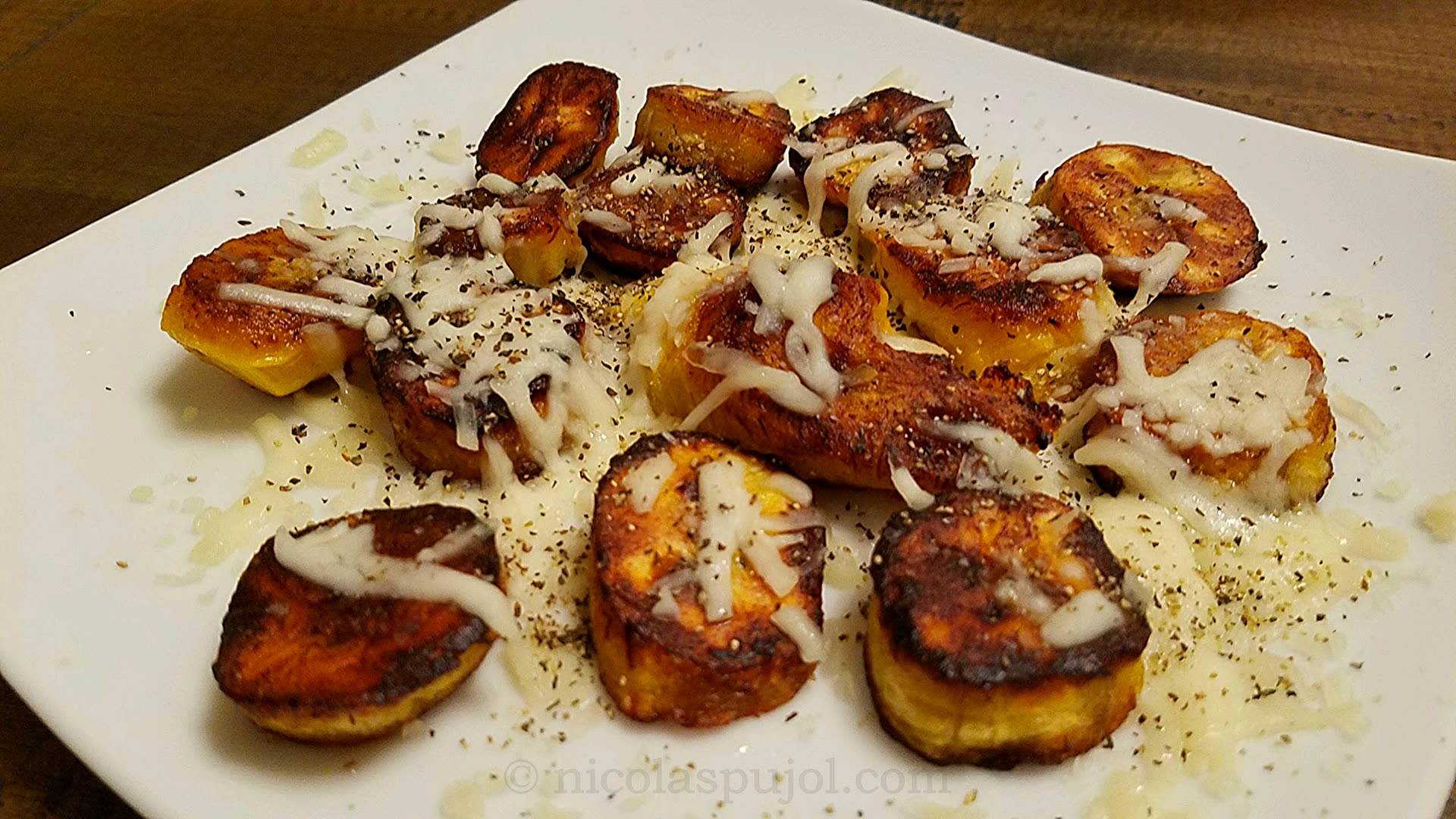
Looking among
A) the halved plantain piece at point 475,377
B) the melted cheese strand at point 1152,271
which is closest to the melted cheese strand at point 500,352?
the halved plantain piece at point 475,377

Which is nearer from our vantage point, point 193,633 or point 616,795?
point 616,795

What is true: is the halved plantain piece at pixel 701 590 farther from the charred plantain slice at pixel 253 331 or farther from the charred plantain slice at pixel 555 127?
the charred plantain slice at pixel 555 127

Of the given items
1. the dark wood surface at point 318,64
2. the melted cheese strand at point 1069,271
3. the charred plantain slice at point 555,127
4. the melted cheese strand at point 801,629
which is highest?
the charred plantain slice at point 555,127

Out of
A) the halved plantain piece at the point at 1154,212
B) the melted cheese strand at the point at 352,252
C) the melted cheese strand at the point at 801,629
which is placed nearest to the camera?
the melted cheese strand at the point at 801,629

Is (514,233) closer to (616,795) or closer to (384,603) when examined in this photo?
(384,603)

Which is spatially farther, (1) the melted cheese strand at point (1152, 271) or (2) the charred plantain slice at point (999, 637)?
(1) the melted cheese strand at point (1152, 271)

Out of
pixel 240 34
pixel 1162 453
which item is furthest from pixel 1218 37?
pixel 240 34

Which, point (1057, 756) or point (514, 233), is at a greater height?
point (514, 233)

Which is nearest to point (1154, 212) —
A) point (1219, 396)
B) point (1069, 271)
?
point (1069, 271)
